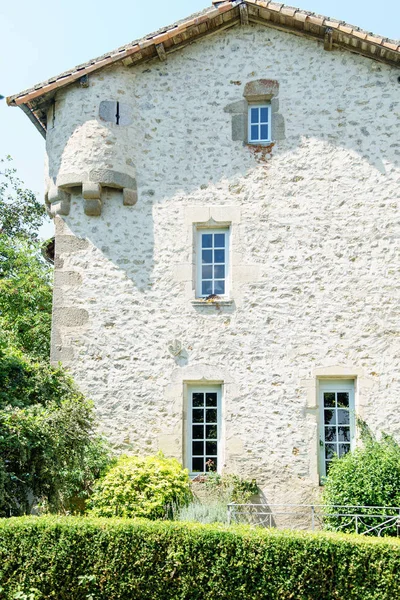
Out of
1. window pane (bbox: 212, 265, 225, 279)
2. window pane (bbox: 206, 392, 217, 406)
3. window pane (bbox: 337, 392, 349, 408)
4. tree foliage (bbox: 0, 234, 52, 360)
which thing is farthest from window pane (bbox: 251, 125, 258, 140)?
tree foliage (bbox: 0, 234, 52, 360)

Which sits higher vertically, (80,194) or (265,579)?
(80,194)

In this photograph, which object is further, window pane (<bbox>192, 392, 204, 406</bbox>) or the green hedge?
window pane (<bbox>192, 392, 204, 406</bbox>)

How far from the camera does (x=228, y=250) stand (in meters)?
11.9

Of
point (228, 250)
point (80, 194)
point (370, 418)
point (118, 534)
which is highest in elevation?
point (80, 194)

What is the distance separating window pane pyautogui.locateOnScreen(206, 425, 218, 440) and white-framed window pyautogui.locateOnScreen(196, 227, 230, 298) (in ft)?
6.74

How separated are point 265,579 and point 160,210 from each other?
639cm

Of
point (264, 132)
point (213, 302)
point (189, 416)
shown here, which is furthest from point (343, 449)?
point (264, 132)

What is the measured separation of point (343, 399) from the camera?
11250mm

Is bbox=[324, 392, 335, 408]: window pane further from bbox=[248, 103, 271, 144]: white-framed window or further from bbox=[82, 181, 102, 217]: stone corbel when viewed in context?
bbox=[82, 181, 102, 217]: stone corbel

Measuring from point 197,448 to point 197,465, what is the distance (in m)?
0.26

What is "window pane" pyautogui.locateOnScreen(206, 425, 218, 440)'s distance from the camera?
11344mm

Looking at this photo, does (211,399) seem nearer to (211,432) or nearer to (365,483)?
(211,432)

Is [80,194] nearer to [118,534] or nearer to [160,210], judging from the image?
[160,210]

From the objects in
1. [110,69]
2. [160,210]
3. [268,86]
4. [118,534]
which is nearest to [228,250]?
[160,210]
